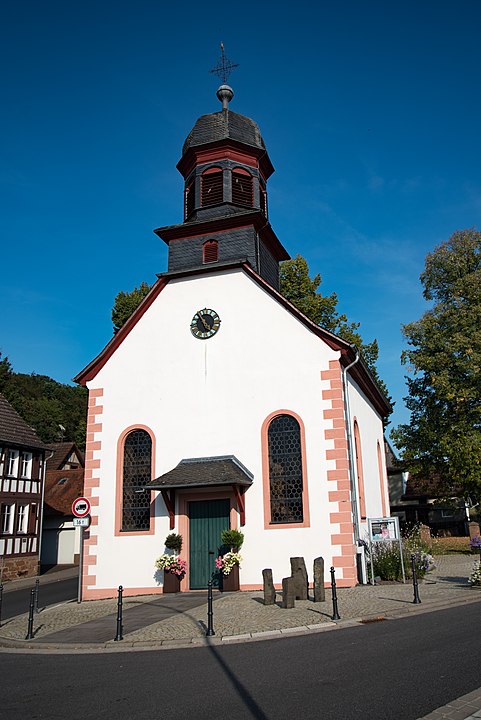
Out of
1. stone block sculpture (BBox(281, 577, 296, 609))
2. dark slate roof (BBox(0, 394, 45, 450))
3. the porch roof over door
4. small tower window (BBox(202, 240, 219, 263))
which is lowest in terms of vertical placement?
stone block sculpture (BBox(281, 577, 296, 609))

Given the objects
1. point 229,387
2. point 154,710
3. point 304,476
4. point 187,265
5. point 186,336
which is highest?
point 187,265

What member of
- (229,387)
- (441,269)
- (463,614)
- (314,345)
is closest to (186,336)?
(229,387)

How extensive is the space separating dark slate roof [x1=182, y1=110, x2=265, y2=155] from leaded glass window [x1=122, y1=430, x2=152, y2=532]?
32.5 ft

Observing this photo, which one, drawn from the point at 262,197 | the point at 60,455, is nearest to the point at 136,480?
the point at 262,197

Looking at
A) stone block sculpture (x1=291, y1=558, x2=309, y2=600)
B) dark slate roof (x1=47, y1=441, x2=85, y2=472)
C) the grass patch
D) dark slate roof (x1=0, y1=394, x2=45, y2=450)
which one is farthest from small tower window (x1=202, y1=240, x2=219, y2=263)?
dark slate roof (x1=47, y1=441, x2=85, y2=472)

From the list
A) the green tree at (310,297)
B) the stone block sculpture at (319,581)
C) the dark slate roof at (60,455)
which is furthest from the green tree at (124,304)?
the stone block sculpture at (319,581)

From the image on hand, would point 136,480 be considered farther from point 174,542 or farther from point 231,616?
point 231,616

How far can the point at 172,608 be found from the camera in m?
13.8

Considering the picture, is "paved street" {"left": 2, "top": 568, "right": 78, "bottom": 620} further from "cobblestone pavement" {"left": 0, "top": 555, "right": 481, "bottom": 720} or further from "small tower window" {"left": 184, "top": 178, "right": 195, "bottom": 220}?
"small tower window" {"left": 184, "top": 178, "right": 195, "bottom": 220}

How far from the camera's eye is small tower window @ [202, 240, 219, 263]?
19562 millimetres

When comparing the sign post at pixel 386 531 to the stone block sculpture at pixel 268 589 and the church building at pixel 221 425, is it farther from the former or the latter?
the stone block sculpture at pixel 268 589

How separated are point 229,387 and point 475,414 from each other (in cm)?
1670

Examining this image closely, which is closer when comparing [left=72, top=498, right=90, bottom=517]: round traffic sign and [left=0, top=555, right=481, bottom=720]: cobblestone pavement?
[left=0, top=555, right=481, bottom=720]: cobblestone pavement

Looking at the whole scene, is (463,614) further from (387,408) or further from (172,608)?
(387,408)
